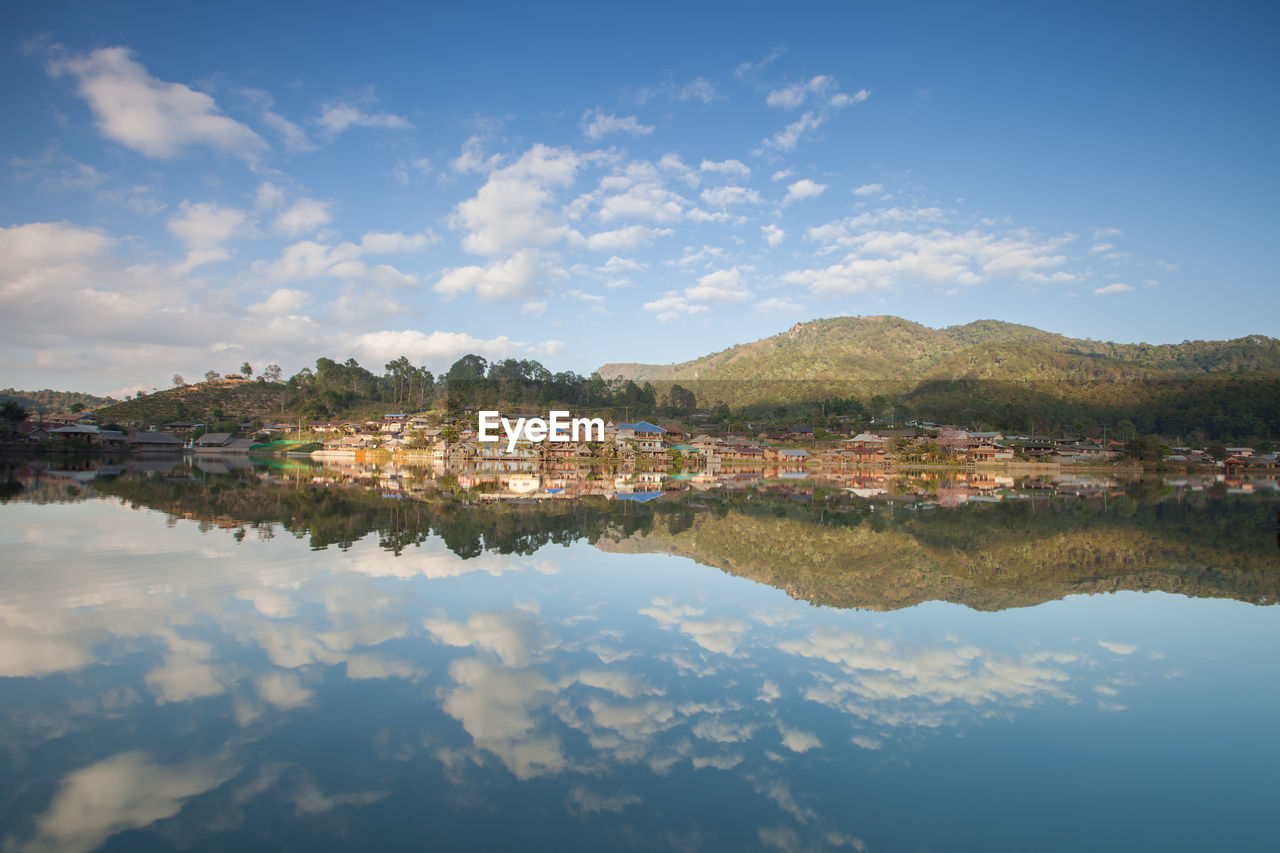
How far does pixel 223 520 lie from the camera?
11.9m

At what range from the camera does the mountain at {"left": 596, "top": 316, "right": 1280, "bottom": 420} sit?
69.8m

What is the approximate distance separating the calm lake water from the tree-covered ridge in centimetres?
20

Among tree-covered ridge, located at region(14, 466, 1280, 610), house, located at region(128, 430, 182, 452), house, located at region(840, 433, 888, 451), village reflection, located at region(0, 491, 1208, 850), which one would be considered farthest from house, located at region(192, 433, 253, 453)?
village reflection, located at region(0, 491, 1208, 850)

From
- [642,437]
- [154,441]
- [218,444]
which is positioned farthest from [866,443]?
[154,441]

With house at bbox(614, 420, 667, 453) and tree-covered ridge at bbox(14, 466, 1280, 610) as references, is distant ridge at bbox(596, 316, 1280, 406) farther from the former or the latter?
Result: tree-covered ridge at bbox(14, 466, 1280, 610)

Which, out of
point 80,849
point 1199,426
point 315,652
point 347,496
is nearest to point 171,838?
point 80,849

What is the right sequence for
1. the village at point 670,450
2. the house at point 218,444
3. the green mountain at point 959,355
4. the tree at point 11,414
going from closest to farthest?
the tree at point 11,414 → the village at point 670,450 → the house at point 218,444 → the green mountain at point 959,355

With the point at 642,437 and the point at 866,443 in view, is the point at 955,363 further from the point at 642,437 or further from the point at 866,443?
the point at 642,437

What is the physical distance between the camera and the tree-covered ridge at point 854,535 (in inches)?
339

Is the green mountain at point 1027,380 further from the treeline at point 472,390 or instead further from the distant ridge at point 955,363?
the treeline at point 472,390

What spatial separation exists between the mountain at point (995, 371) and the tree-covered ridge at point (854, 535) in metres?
52.7

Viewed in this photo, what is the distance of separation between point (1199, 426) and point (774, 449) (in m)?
42.5

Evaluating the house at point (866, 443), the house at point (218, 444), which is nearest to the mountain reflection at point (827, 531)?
the house at point (866, 443)

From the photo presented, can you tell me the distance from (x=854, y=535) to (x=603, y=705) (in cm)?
994
